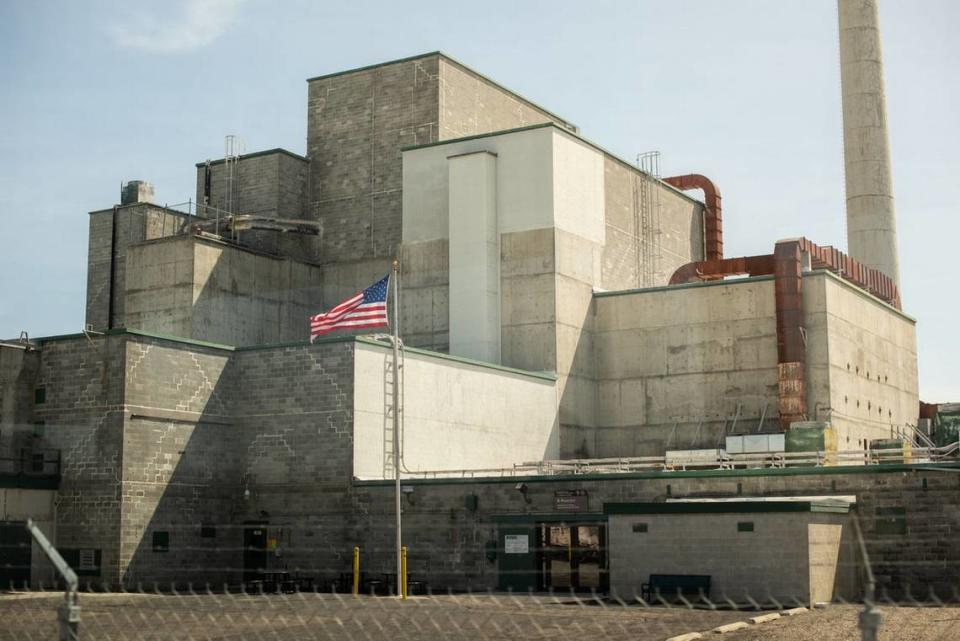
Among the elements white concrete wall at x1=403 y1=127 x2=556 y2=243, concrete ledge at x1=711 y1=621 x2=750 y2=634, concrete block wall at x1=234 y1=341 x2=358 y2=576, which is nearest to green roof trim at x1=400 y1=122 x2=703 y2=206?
white concrete wall at x1=403 y1=127 x2=556 y2=243

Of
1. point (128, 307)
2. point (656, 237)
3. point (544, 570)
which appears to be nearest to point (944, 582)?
point (544, 570)

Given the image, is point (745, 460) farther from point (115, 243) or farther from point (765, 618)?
point (115, 243)

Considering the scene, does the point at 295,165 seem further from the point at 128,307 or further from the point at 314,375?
the point at 314,375

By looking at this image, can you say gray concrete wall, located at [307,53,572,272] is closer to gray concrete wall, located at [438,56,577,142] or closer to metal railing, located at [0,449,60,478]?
gray concrete wall, located at [438,56,577,142]

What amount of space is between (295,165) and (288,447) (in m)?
25.0

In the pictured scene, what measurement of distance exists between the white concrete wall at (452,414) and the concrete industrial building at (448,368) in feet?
0.45

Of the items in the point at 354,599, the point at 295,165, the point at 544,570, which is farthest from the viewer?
the point at 295,165

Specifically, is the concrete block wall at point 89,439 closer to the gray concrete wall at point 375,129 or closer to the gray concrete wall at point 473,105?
the gray concrete wall at point 375,129

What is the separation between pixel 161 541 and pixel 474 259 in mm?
22424

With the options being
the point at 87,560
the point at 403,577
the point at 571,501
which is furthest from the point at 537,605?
the point at 87,560

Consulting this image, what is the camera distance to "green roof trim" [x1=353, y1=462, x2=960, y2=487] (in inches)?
1502

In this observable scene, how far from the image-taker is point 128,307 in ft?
206

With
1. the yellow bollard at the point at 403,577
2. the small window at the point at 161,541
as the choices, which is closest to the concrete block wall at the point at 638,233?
the small window at the point at 161,541

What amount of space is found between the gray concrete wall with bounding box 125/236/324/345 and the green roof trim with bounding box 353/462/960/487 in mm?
18525
